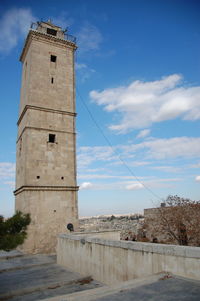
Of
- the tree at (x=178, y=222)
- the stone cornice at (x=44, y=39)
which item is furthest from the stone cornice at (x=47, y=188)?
the stone cornice at (x=44, y=39)

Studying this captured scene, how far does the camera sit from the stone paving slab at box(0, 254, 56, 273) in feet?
35.7

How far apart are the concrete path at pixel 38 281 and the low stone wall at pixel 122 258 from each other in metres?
0.40

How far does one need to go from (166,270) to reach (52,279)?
4.91 meters

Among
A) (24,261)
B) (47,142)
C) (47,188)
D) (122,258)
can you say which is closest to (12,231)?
(122,258)

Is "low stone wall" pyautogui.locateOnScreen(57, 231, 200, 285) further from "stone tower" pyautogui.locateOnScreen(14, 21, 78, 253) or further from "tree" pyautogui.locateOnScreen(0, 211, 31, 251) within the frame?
"stone tower" pyautogui.locateOnScreen(14, 21, 78, 253)

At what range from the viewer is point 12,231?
7.25 m

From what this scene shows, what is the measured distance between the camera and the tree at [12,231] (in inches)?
266

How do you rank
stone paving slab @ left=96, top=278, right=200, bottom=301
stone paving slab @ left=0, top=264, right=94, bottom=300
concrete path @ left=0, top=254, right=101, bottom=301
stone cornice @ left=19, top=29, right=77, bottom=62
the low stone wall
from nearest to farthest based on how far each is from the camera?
stone paving slab @ left=96, top=278, right=200, bottom=301 → the low stone wall → concrete path @ left=0, top=254, right=101, bottom=301 → stone paving slab @ left=0, top=264, right=94, bottom=300 → stone cornice @ left=19, top=29, right=77, bottom=62

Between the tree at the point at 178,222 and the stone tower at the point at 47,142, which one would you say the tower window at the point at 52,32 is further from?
the tree at the point at 178,222

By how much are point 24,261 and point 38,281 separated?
4.10m

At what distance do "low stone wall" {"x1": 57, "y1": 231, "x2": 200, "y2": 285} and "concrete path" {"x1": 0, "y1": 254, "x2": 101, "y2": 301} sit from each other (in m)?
0.40

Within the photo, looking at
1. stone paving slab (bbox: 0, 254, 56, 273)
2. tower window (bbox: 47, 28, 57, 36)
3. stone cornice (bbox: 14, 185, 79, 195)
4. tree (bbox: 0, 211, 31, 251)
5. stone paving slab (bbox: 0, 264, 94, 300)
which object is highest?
tower window (bbox: 47, 28, 57, 36)

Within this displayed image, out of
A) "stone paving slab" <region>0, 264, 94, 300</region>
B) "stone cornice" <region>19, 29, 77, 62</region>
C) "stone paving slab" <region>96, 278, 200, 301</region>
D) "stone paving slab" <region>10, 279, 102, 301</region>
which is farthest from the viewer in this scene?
"stone cornice" <region>19, 29, 77, 62</region>

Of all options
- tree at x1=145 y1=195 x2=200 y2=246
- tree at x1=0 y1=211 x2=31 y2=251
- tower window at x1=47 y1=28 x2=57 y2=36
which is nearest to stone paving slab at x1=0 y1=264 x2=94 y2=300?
tree at x1=0 y1=211 x2=31 y2=251
